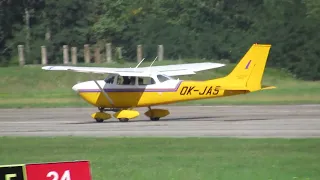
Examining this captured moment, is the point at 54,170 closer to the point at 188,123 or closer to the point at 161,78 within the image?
the point at 188,123

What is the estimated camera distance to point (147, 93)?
92.8 ft

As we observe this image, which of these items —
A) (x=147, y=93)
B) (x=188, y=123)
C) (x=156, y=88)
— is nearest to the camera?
(x=188, y=123)

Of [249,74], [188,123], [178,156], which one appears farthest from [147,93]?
[178,156]

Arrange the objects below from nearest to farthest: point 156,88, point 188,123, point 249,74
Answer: point 188,123, point 249,74, point 156,88

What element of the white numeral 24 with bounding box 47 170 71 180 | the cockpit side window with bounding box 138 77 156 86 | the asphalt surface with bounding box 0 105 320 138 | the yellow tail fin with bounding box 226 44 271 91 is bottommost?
the asphalt surface with bounding box 0 105 320 138

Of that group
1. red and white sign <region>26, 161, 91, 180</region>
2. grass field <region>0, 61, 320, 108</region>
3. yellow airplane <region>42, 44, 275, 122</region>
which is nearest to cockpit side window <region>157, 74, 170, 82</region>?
Answer: yellow airplane <region>42, 44, 275, 122</region>

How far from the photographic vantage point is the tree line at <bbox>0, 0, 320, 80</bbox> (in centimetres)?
4916

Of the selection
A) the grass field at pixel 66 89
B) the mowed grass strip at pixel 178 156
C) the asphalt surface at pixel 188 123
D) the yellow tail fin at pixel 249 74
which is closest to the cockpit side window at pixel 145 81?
the asphalt surface at pixel 188 123

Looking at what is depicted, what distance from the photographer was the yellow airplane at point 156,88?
26719 mm

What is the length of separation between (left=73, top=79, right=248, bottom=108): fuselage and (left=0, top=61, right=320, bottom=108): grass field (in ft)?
28.6

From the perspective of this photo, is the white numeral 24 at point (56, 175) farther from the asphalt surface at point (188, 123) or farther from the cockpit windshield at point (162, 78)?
the cockpit windshield at point (162, 78)

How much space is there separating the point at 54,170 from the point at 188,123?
1820cm

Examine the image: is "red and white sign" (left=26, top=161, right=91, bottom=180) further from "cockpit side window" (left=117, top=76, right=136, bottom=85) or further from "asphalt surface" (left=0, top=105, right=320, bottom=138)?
"cockpit side window" (left=117, top=76, right=136, bottom=85)

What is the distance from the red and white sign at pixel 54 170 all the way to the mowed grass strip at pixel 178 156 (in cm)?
608
